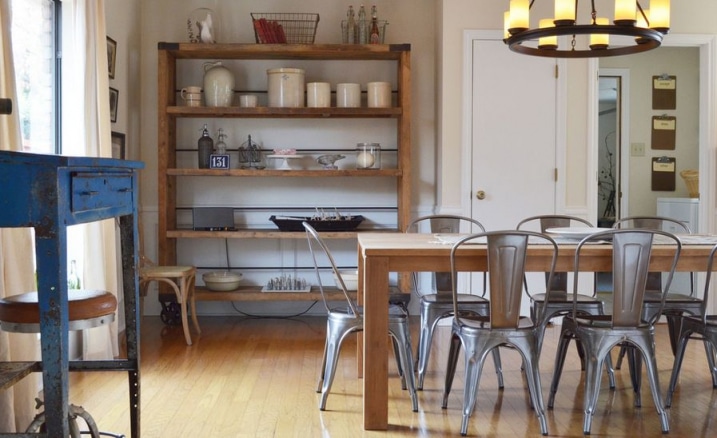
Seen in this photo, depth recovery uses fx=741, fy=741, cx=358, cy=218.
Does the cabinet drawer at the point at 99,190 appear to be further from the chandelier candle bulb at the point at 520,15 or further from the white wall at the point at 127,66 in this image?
the white wall at the point at 127,66

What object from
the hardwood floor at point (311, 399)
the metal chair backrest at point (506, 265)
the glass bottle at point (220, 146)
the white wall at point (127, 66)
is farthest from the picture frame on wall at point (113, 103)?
the metal chair backrest at point (506, 265)

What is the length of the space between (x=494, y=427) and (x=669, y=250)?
43.9 inches

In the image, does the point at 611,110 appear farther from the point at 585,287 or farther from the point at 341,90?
the point at 341,90

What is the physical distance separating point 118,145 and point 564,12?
317 cm

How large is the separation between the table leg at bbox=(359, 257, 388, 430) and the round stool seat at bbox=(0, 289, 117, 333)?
115 centimetres

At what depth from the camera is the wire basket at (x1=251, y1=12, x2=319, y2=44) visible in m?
5.47

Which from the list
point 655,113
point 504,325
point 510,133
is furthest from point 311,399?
point 655,113

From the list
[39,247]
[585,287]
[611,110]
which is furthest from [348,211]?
[611,110]

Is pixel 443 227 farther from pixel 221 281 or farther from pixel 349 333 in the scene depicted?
pixel 221 281

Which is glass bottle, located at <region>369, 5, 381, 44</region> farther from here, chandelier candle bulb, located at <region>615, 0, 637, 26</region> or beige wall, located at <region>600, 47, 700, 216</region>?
beige wall, located at <region>600, 47, 700, 216</region>

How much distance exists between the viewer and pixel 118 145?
5109 millimetres

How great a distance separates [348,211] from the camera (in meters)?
5.95

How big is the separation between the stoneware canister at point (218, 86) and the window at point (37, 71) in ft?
4.83

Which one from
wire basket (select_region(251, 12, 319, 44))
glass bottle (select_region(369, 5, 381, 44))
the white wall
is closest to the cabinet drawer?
the white wall
